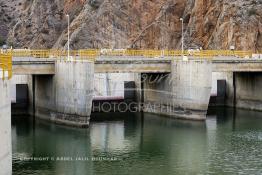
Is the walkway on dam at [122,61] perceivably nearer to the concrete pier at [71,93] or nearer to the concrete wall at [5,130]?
the concrete pier at [71,93]

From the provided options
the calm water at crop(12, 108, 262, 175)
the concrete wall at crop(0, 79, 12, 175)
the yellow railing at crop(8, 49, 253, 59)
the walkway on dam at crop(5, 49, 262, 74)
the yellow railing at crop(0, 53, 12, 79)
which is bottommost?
the calm water at crop(12, 108, 262, 175)

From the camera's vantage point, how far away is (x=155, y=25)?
92.6 metres

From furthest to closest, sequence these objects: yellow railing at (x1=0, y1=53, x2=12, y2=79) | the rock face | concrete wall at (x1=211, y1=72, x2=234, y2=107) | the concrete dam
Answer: the rock face
concrete wall at (x1=211, y1=72, x2=234, y2=107)
the concrete dam
yellow railing at (x1=0, y1=53, x2=12, y2=79)

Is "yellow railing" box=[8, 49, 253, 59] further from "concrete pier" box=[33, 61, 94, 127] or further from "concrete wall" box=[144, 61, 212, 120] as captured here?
"concrete wall" box=[144, 61, 212, 120]

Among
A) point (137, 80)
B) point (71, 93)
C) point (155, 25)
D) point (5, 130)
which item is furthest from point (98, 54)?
point (5, 130)

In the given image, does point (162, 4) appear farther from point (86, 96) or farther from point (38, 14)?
point (86, 96)

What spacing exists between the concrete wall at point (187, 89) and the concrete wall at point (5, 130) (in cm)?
3175

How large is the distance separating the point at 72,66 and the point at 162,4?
158 ft

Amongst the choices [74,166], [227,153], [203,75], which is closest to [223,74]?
[203,75]

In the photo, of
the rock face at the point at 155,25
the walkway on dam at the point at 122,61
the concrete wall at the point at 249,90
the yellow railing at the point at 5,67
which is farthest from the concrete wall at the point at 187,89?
the yellow railing at the point at 5,67

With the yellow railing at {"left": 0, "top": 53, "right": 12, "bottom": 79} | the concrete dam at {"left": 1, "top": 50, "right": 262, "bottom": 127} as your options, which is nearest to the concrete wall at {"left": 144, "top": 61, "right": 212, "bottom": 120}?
the concrete dam at {"left": 1, "top": 50, "right": 262, "bottom": 127}

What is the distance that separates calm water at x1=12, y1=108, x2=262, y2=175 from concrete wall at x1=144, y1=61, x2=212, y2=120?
4.26ft

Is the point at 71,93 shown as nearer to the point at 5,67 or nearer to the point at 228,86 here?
the point at 5,67

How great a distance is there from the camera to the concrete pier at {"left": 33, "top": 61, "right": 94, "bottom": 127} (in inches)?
1991
